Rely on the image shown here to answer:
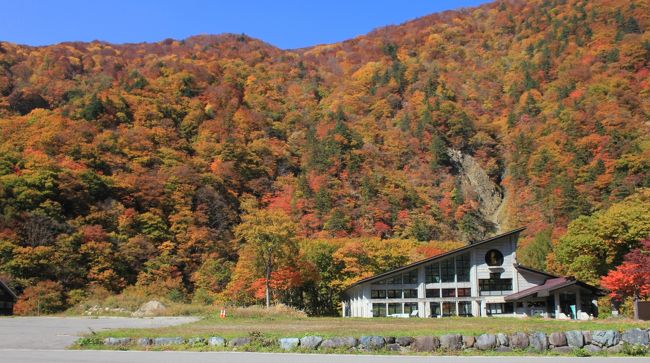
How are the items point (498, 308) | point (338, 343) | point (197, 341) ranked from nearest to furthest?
point (338, 343), point (197, 341), point (498, 308)

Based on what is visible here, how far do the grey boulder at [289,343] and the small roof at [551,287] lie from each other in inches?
1083

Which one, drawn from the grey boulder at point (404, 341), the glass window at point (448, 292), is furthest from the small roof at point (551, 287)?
the grey boulder at point (404, 341)

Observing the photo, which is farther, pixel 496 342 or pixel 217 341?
pixel 217 341

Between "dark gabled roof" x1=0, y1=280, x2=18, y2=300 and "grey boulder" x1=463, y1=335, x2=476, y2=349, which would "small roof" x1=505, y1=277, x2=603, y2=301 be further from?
"dark gabled roof" x1=0, y1=280, x2=18, y2=300

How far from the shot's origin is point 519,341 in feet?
48.6

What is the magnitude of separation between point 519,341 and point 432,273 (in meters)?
29.5

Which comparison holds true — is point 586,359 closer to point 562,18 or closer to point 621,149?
point 621,149

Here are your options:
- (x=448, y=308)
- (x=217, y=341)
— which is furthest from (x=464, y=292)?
(x=217, y=341)

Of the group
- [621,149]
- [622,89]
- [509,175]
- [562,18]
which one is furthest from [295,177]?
[562,18]

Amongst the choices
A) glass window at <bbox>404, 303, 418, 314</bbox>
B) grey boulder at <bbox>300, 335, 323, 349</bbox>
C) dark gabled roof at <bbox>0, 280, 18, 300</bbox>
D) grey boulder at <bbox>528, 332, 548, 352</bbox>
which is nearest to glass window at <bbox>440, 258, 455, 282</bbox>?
glass window at <bbox>404, 303, 418, 314</bbox>

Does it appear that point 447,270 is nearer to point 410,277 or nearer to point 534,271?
point 410,277

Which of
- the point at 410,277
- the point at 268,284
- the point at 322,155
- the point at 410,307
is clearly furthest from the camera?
the point at 322,155

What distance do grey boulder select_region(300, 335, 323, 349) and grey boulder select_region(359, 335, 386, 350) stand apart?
1.22 metres

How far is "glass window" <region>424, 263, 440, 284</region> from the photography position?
4378 centimetres
